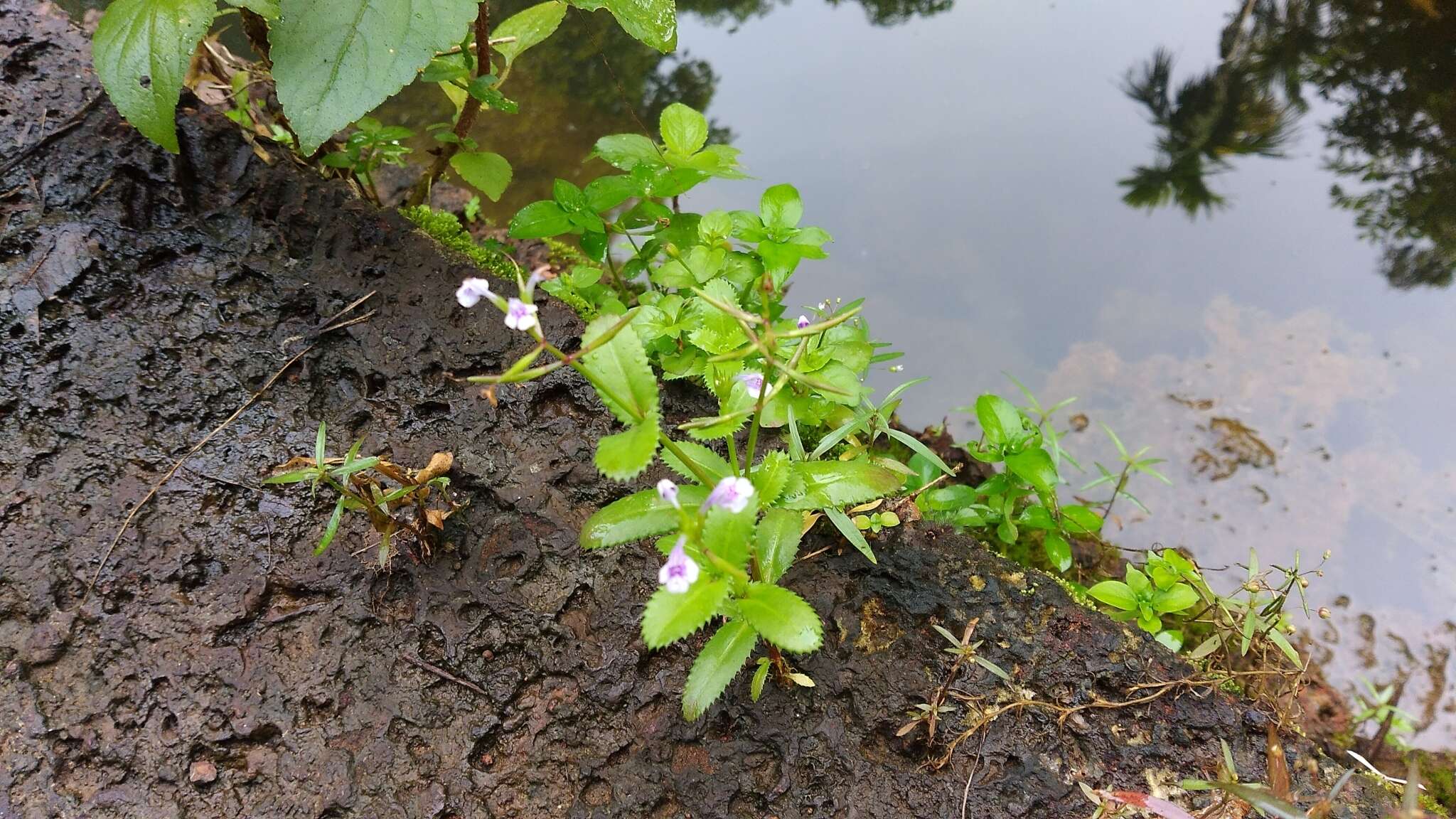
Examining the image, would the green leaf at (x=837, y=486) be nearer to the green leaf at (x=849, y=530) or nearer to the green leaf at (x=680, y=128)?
the green leaf at (x=849, y=530)

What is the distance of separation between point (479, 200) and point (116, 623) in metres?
2.16

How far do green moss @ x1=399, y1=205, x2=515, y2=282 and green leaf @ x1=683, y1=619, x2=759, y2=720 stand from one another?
3.89ft

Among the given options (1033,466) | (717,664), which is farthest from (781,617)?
(1033,466)

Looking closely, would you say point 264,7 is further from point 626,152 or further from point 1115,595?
point 1115,595

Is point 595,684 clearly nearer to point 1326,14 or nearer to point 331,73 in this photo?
Result: point 331,73

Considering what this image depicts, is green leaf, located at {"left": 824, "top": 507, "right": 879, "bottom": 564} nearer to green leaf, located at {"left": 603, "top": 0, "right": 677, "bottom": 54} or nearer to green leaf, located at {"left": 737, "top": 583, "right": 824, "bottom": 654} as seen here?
green leaf, located at {"left": 737, "top": 583, "right": 824, "bottom": 654}

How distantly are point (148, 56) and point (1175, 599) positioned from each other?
256cm

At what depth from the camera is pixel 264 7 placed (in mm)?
1571

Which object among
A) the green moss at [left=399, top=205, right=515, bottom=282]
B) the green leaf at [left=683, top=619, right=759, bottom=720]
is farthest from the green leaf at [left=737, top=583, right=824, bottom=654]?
the green moss at [left=399, top=205, right=515, bottom=282]

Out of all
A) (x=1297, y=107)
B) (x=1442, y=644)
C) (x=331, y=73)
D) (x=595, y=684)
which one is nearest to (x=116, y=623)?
(x=595, y=684)

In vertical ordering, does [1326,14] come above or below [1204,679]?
above

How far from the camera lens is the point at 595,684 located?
1.47 meters

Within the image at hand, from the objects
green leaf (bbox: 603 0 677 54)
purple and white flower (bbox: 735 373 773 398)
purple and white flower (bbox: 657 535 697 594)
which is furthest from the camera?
green leaf (bbox: 603 0 677 54)

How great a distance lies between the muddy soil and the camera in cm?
137
